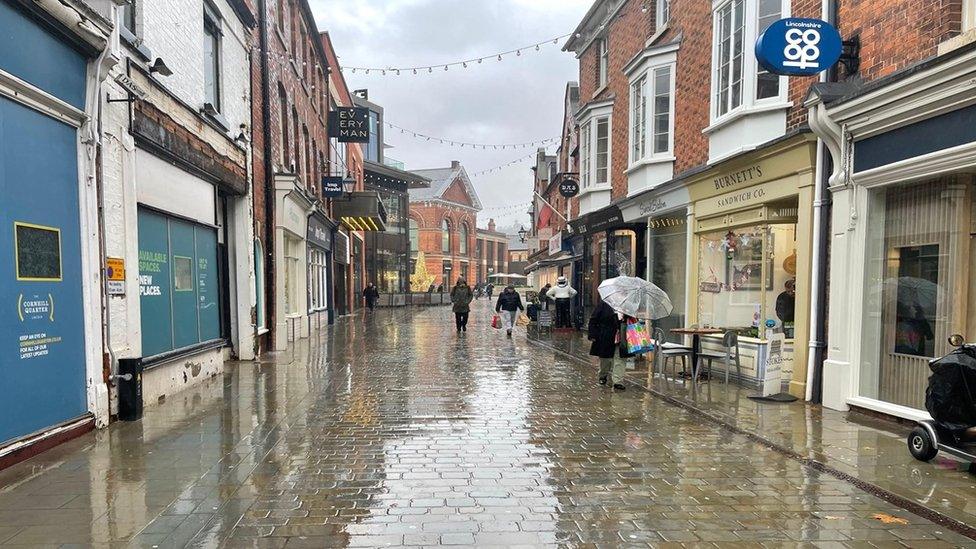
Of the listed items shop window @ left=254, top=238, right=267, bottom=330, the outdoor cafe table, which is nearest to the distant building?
shop window @ left=254, top=238, right=267, bottom=330

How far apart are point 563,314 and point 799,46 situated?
1257 cm

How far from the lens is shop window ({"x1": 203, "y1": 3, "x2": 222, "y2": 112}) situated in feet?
33.8

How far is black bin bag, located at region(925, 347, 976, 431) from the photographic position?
4.80 metres

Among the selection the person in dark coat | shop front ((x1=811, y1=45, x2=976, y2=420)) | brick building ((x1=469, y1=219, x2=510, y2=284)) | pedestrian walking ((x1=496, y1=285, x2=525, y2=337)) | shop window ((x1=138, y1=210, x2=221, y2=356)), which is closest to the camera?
shop front ((x1=811, y1=45, x2=976, y2=420))

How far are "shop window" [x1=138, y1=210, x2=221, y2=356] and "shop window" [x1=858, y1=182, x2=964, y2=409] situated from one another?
9.14 metres

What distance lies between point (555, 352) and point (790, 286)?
5.53 m

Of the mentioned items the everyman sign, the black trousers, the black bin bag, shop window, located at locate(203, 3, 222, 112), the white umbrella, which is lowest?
the black trousers

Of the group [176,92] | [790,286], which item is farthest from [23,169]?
[790,286]

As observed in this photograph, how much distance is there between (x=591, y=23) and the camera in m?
17.7

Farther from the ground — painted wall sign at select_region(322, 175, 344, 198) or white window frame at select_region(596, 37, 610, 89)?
white window frame at select_region(596, 37, 610, 89)

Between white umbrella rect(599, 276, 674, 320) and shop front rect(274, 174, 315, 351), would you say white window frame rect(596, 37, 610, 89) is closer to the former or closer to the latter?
shop front rect(274, 174, 315, 351)

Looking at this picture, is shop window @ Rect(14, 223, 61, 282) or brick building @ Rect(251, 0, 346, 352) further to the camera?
brick building @ Rect(251, 0, 346, 352)

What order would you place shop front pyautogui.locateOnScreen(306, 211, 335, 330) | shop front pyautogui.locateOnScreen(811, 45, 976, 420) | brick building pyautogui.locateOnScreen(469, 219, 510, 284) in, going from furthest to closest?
brick building pyautogui.locateOnScreen(469, 219, 510, 284)
shop front pyautogui.locateOnScreen(306, 211, 335, 330)
shop front pyautogui.locateOnScreen(811, 45, 976, 420)

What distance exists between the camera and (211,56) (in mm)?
10695
